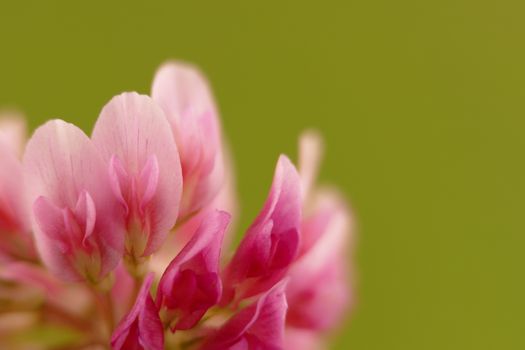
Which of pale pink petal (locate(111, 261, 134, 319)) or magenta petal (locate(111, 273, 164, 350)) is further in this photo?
pale pink petal (locate(111, 261, 134, 319))

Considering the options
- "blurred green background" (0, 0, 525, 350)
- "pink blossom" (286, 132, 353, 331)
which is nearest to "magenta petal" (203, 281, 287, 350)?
"pink blossom" (286, 132, 353, 331)

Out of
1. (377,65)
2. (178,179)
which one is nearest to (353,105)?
(377,65)

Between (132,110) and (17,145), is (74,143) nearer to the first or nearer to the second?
(132,110)

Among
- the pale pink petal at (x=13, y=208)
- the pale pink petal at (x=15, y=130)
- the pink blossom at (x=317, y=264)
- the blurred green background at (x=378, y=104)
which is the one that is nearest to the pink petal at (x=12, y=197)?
the pale pink petal at (x=13, y=208)

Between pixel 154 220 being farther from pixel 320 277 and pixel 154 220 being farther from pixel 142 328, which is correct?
pixel 320 277

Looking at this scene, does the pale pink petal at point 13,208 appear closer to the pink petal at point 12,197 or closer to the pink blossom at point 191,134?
the pink petal at point 12,197

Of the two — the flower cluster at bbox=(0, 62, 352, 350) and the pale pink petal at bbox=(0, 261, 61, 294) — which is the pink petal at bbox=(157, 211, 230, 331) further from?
the pale pink petal at bbox=(0, 261, 61, 294)
